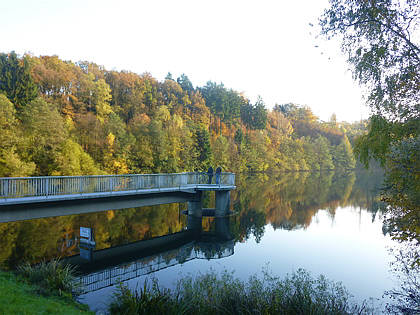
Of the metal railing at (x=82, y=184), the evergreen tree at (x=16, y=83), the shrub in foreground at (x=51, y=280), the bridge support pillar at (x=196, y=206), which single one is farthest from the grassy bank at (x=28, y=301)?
the evergreen tree at (x=16, y=83)

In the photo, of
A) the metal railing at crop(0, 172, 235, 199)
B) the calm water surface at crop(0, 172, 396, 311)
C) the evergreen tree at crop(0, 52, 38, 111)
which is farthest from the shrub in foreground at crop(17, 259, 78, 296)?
the evergreen tree at crop(0, 52, 38, 111)

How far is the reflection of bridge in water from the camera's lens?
12164 mm

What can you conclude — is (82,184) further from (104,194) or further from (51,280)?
(51,280)

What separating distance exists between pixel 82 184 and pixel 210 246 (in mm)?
7710

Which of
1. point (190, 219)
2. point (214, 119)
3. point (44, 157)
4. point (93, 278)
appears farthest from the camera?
point (214, 119)

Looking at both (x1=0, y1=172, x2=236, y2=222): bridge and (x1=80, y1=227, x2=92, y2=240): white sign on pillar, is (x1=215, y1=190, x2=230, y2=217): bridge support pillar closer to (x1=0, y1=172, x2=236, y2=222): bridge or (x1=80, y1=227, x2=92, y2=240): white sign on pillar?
(x1=0, y1=172, x2=236, y2=222): bridge

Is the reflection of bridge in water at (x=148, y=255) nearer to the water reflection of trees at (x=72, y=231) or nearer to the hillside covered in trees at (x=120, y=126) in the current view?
the water reflection of trees at (x=72, y=231)

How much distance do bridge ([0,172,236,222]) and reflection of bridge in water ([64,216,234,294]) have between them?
265 centimetres

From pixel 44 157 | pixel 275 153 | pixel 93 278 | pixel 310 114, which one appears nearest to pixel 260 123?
pixel 275 153

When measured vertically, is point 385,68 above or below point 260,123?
below

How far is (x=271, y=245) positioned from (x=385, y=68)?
36.3ft

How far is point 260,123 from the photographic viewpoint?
95312 millimetres

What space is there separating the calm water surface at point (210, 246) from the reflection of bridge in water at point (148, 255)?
0.04m

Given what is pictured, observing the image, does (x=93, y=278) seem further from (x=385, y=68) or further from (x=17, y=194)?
(x=385, y=68)
